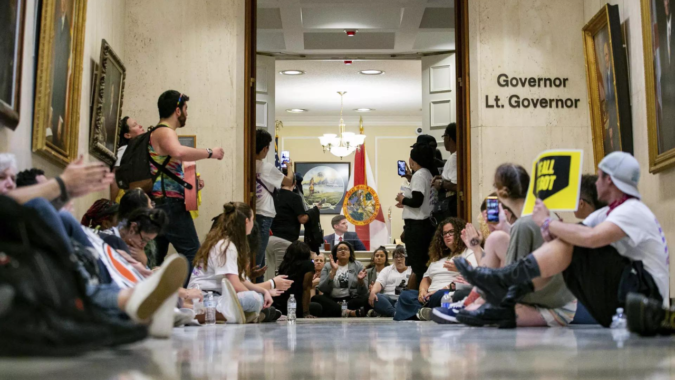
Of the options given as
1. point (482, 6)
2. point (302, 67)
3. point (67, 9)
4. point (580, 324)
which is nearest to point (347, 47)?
point (302, 67)

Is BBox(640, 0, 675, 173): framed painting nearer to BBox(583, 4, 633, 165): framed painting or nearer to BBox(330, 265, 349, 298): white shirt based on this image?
BBox(583, 4, 633, 165): framed painting

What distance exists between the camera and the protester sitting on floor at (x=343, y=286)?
31.9 feet

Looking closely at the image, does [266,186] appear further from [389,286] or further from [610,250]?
[610,250]

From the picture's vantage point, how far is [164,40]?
321 inches

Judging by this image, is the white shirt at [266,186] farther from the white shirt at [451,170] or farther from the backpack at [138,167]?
the backpack at [138,167]

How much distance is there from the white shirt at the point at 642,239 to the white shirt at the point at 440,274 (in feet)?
10.5

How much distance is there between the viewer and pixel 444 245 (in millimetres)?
7508

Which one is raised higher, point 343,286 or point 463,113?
point 463,113

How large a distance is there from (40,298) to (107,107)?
5395 millimetres

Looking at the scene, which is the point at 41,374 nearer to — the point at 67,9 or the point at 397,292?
the point at 67,9

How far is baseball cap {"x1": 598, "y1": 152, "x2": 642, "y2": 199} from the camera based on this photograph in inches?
155

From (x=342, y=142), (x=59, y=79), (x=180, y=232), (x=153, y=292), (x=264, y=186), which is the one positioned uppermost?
(x=342, y=142)

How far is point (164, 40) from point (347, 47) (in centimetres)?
429

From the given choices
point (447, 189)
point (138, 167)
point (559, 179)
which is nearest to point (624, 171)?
point (559, 179)
